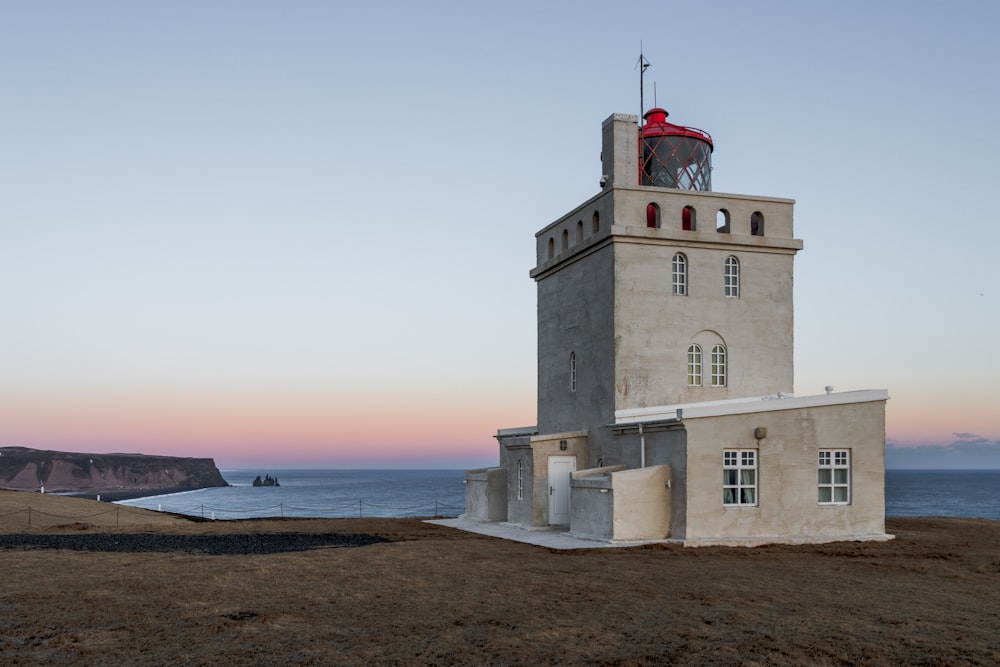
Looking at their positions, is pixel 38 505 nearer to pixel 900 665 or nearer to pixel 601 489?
pixel 601 489

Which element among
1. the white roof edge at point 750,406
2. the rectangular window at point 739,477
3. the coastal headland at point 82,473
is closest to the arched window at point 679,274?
the white roof edge at point 750,406

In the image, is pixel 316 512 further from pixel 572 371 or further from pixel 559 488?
pixel 559 488

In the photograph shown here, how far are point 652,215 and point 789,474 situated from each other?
7870 millimetres

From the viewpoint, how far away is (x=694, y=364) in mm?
24344

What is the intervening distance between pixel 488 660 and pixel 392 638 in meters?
1.50

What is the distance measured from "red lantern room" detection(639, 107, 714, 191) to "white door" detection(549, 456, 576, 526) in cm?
817

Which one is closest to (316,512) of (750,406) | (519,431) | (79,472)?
(519,431)

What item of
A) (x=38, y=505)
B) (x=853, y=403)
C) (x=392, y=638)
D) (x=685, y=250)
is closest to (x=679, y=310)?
(x=685, y=250)

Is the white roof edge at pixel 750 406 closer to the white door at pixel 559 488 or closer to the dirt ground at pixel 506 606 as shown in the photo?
the white door at pixel 559 488

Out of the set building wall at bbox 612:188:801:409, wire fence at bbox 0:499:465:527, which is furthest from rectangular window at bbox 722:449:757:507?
wire fence at bbox 0:499:465:527

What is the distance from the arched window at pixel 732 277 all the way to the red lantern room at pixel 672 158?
2.45 m

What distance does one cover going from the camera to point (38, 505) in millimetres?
33062

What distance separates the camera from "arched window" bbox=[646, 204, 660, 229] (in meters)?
24.4

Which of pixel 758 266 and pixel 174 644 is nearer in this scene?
pixel 174 644
